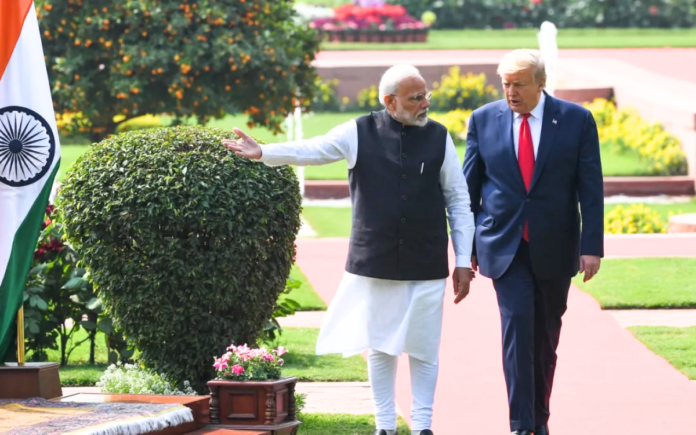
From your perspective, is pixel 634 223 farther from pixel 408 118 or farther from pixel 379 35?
pixel 379 35

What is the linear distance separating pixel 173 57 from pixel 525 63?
8716mm

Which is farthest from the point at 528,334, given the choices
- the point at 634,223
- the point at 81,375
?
the point at 634,223

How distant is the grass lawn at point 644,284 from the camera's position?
9.62 m

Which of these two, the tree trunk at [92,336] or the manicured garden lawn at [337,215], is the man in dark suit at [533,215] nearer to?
the tree trunk at [92,336]

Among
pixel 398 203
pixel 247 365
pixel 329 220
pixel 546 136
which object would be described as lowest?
pixel 247 365

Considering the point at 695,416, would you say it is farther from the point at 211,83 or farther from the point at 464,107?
the point at 464,107

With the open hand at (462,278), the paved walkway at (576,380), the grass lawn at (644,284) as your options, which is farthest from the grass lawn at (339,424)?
the grass lawn at (644,284)

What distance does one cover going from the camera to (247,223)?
19.6ft

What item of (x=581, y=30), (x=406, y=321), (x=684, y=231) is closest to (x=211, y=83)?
(x=684, y=231)

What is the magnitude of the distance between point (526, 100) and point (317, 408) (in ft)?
6.60

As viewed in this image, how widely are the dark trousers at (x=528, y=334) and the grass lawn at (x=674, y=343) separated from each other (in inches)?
68.7

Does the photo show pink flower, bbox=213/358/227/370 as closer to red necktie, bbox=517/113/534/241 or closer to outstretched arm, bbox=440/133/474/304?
outstretched arm, bbox=440/133/474/304

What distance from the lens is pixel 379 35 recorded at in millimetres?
36094

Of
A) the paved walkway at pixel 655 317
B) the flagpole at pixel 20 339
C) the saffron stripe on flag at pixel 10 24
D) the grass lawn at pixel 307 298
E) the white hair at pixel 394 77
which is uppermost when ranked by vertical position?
the saffron stripe on flag at pixel 10 24
